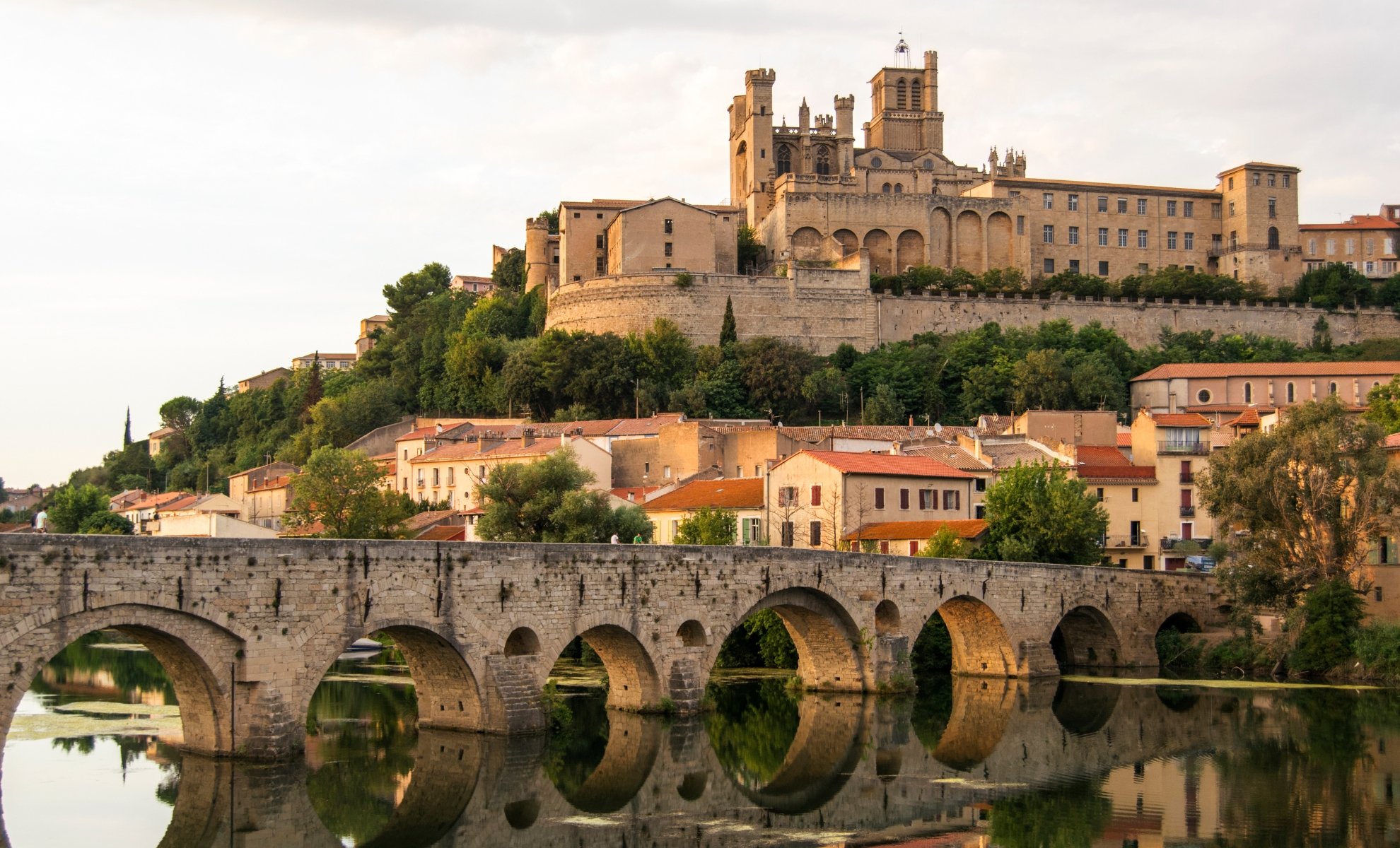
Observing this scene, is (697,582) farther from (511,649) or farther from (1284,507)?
(1284,507)

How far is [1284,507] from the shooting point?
137 feet

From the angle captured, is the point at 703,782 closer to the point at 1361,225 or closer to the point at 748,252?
the point at 748,252

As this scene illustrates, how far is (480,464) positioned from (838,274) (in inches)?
1132

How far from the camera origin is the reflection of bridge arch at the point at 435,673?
88.5 ft

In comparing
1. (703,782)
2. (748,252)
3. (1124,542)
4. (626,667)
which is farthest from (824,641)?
(748,252)

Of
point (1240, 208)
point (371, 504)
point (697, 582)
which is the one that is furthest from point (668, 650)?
point (1240, 208)

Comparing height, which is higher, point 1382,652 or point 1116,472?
point 1116,472

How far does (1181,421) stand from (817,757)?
27810 millimetres

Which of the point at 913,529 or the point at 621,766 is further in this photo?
the point at 913,529

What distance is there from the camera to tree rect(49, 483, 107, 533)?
226 feet

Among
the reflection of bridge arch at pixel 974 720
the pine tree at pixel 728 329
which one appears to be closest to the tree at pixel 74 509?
the pine tree at pixel 728 329

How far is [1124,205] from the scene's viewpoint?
320ft

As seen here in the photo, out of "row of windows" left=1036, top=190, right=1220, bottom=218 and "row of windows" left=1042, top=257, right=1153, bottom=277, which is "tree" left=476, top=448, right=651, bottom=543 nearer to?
"row of windows" left=1042, top=257, right=1153, bottom=277

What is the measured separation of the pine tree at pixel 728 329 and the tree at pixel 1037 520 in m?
34.5
